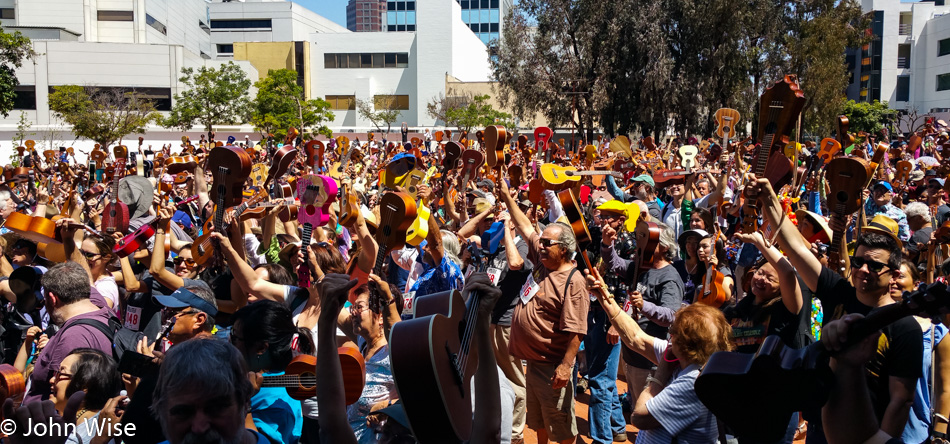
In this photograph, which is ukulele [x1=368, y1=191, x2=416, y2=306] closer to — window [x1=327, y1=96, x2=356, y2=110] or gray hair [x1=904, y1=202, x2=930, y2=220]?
gray hair [x1=904, y1=202, x2=930, y2=220]

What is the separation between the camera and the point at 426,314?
106 inches

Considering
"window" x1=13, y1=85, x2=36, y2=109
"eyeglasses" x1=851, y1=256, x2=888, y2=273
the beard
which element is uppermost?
"window" x1=13, y1=85, x2=36, y2=109

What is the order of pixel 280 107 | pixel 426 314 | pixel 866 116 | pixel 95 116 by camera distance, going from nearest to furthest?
pixel 426 314 < pixel 95 116 < pixel 280 107 < pixel 866 116

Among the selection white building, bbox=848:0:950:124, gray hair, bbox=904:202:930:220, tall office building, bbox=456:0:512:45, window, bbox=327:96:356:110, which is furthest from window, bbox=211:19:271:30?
gray hair, bbox=904:202:930:220

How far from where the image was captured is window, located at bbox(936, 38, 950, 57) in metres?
63.0

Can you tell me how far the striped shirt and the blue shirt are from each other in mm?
1589

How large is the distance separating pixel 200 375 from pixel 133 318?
11.1 ft

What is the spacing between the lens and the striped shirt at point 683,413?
352 centimetres

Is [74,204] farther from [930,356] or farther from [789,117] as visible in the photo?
[930,356]

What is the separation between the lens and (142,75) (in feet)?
203

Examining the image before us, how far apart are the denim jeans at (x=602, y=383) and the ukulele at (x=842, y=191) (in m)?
1.99

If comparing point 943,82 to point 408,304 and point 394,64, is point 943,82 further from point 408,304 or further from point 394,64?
point 408,304

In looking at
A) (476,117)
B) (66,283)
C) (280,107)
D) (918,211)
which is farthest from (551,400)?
(476,117)

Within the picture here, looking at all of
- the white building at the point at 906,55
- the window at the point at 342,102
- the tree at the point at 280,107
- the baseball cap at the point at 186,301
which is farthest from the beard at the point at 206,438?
the window at the point at 342,102
